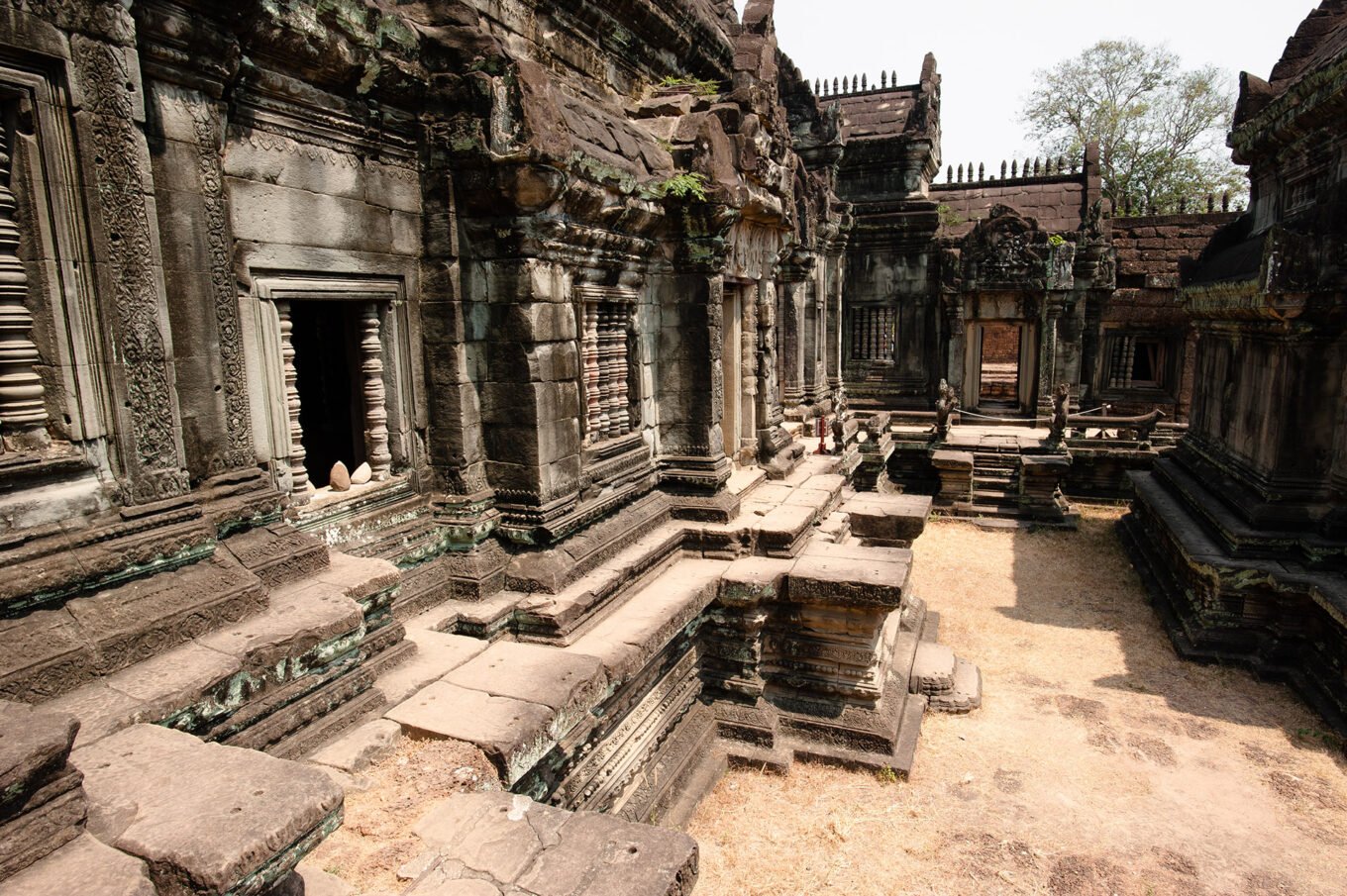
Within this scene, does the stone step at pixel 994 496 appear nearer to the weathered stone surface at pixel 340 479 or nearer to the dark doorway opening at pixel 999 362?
the dark doorway opening at pixel 999 362

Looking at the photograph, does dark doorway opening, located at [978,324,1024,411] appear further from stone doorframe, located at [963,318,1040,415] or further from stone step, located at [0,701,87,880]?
stone step, located at [0,701,87,880]

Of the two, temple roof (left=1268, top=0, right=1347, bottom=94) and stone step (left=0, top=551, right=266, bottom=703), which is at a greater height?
temple roof (left=1268, top=0, right=1347, bottom=94)

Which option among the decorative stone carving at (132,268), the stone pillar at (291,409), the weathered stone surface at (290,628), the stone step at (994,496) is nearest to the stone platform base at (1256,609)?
the stone step at (994,496)

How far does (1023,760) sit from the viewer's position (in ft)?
21.3

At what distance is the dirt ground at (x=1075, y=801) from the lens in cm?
514

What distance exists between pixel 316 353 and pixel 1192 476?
1116 cm

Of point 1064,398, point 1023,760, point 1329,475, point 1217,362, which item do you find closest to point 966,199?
point 1064,398

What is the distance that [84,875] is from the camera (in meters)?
2.22

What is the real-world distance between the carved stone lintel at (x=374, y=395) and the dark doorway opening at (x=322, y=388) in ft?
3.35

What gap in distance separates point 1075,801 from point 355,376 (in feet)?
20.1

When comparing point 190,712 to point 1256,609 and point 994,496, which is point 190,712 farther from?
point 994,496

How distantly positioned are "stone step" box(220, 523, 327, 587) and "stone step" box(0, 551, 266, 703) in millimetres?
132

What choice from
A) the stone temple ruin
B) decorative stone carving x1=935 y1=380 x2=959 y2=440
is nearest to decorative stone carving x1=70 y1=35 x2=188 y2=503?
the stone temple ruin

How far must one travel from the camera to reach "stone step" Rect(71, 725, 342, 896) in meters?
2.24
